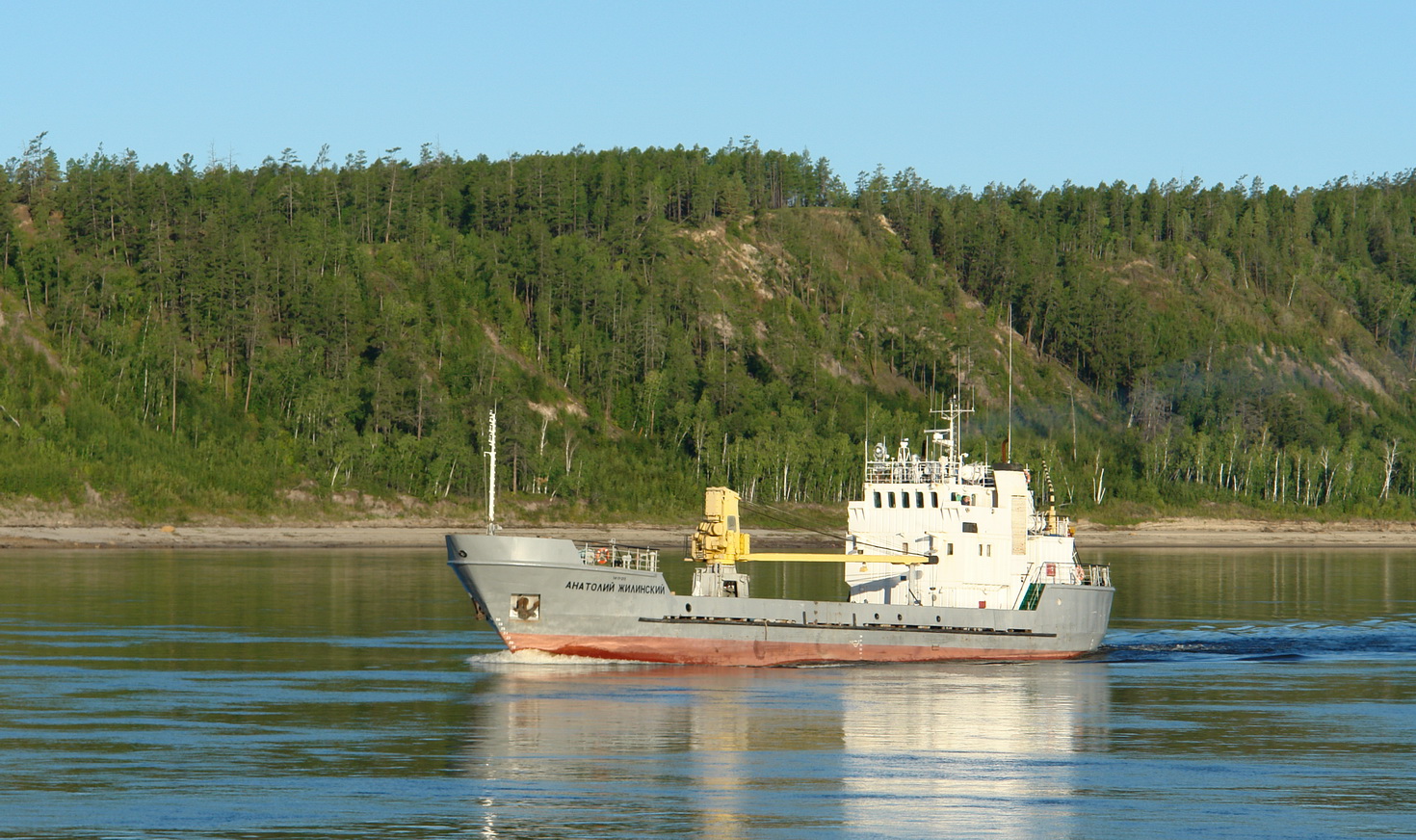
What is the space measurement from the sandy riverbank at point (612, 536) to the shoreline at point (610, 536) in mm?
72

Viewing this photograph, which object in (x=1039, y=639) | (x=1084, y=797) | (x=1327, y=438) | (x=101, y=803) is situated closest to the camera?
(x=101, y=803)

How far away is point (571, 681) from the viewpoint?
4262 cm

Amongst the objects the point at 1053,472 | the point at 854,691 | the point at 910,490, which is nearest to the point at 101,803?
the point at 854,691

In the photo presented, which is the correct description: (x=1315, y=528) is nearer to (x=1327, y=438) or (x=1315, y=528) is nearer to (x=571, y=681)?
(x=1327, y=438)

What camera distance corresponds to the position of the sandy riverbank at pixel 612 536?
4291 inches

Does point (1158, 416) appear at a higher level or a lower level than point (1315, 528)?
higher

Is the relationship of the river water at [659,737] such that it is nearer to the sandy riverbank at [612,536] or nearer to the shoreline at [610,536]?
the shoreline at [610,536]

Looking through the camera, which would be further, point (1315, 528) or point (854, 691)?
point (1315, 528)

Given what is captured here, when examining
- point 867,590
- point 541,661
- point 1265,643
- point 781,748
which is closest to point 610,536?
point 867,590

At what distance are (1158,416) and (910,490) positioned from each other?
154993 millimetres

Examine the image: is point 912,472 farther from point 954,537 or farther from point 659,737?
point 659,737

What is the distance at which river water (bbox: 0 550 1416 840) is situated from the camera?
A: 2606cm

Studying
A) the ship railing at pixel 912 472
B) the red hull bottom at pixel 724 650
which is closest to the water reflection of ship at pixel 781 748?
the red hull bottom at pixel 724 650

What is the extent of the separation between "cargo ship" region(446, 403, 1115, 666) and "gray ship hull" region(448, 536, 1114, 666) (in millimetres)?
40
